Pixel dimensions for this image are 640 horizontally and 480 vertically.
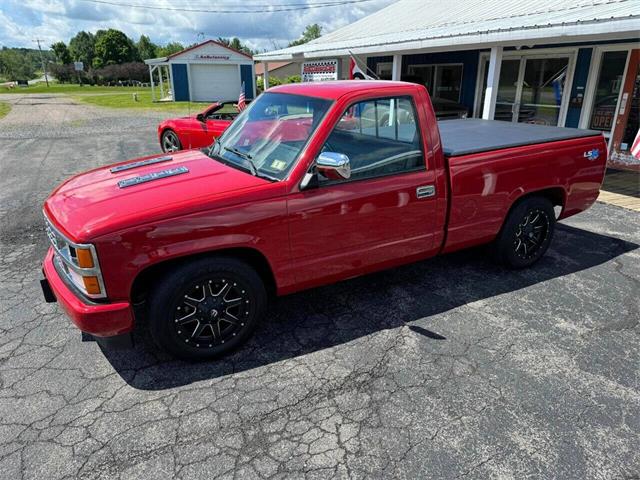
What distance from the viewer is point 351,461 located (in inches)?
97.3

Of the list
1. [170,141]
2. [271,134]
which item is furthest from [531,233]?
[170,141]

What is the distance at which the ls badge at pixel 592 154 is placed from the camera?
4.72 meters

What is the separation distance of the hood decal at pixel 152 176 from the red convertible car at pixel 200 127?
6233mm

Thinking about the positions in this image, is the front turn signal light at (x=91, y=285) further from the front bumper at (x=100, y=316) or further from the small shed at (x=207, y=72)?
the small shed at (x=207, y=72)

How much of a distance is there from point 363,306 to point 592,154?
293cm

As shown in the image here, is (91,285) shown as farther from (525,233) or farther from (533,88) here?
(533,88)

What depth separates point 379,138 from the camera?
3.83 m

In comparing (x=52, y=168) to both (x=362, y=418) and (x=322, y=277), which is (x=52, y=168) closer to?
(x=322, y=277)

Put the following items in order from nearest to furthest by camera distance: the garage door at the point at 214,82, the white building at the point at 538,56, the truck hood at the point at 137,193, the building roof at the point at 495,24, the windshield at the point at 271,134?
the truck hood at the point at 137,193 < the windshield at the point at 271,134 < the building roof at the point at 495,24 < the white building at the point at 538,56 < the garage door at the point at 214,82

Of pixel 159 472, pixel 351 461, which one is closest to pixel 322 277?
pixel 351 461

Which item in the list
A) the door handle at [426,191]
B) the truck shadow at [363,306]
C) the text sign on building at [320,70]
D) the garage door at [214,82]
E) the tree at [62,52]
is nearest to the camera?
the truck shadow at [363,306]

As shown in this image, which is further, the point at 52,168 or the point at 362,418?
the point at 52,168

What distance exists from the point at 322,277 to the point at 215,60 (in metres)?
34.4

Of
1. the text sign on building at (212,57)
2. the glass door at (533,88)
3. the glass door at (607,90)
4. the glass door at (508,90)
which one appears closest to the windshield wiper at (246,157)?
the glass door at (607,90)
